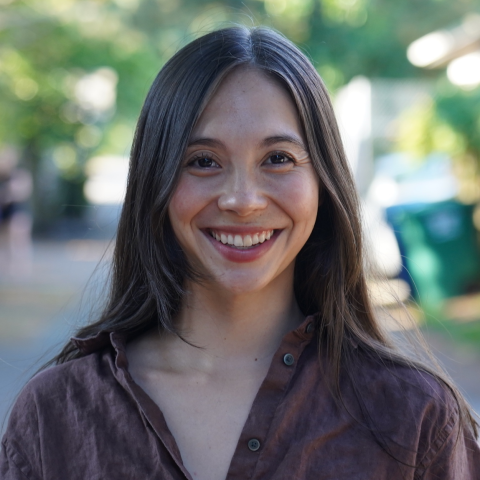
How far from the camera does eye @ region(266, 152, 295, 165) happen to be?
184 centimetres

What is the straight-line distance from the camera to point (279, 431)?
177cm

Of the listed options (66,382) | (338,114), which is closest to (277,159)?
(66,382)

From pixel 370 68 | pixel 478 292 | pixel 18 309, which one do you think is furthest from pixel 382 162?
pixel 18 309

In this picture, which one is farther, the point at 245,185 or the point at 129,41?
the point at 129,41

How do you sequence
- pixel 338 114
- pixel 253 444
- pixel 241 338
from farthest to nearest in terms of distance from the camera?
pixel 338 114 → pixel 241 338 → pixel 253 444

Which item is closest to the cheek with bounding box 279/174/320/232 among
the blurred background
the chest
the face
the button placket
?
the face

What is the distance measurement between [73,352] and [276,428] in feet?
2.28

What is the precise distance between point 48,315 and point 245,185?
769cm

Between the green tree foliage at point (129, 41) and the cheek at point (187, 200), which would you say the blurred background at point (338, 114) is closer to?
the green tree foliage at point (129, 41)

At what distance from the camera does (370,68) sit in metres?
11.9

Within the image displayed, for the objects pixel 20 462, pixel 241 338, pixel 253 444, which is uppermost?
pixel 241 338

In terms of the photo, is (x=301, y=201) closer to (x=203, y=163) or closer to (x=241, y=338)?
(x=203, y=163)

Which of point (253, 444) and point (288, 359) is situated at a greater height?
point (288, 359)

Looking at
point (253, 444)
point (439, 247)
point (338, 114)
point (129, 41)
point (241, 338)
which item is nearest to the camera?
point (253, 444)
